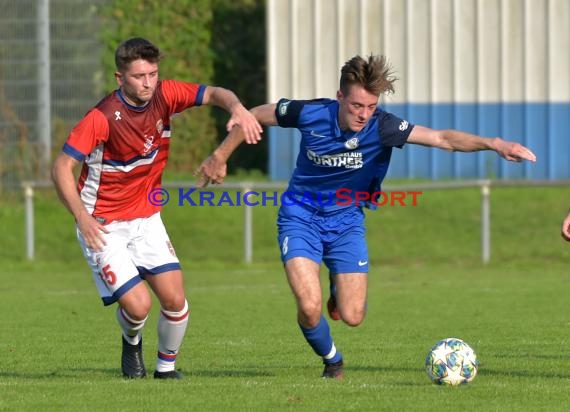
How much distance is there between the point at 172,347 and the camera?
9.20 metres

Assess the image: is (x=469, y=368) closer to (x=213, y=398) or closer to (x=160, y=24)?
(x=213, y=398)

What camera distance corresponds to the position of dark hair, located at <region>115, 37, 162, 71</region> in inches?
343

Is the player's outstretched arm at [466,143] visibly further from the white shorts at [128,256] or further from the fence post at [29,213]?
the fence post at [29,213]

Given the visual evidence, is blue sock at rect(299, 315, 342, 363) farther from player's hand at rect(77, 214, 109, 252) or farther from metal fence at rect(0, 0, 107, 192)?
metal fence at rect(0, 0, 107, 192)

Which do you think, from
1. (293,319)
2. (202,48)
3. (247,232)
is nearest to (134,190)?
(293,319)

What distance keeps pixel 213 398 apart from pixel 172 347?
46.8 inches

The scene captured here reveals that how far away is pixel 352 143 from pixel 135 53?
5.22 feet

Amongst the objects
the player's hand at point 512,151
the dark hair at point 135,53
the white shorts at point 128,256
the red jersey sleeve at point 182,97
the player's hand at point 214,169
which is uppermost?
the dark hair at point 135,53

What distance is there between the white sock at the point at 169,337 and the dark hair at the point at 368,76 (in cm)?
192

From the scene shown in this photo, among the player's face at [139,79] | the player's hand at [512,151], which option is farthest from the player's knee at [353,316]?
the player's face at [139,79]

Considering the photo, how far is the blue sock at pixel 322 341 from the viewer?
9102 millimetres

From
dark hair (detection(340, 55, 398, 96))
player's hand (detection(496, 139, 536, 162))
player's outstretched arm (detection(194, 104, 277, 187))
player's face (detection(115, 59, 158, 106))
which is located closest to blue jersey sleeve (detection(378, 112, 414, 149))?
dark hair (detection(340, 55, 398, 96))

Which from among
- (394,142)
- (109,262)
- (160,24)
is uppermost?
(160,24)

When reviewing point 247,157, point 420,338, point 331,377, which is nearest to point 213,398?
point 331,377
